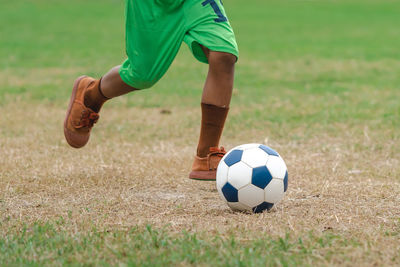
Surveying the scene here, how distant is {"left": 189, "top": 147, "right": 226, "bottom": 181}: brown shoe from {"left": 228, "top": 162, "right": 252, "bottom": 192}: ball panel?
0.51 meters

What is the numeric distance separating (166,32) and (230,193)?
1271 millimetres

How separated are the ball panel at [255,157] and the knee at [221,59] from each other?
630mm

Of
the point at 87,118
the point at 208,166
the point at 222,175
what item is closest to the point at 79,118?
the point at 87,118

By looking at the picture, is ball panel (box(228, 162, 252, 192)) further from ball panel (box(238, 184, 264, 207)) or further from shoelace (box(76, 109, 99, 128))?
shoelace (box(76, 109, 99, 128))

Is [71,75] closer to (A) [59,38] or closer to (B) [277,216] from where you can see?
(A) [59,38]

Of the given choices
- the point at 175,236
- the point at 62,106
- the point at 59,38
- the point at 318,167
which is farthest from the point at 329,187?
the point at 59,38

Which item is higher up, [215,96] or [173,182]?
[215,96]

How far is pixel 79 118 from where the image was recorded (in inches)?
193

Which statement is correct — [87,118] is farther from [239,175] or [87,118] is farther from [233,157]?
[239,175]

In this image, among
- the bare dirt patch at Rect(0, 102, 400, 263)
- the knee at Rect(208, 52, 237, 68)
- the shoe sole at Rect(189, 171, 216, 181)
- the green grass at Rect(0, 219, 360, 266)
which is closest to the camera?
the green grass at Rect(0, 219, 360, 266)

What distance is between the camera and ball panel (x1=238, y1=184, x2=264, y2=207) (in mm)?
3584

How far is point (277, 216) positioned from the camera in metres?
3.52

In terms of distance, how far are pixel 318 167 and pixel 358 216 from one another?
5.05 feet

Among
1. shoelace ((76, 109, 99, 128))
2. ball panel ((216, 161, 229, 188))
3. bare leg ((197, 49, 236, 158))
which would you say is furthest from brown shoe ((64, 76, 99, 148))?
ball panel ((216, 161, 229, 188))
